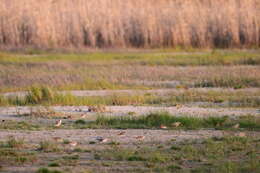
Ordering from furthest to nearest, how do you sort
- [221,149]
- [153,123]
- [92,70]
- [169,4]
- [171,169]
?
[169,4], [92,70], [153,123], [221,149], [171,169]

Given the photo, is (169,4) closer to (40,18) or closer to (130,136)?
(40,18)

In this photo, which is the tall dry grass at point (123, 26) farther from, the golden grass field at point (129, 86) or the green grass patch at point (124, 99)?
the green grass patch at point (124, 99)

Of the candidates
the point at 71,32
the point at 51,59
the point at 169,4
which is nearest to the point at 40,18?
the point at 71,32

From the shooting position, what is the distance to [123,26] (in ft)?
80.5

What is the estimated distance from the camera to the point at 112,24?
24.4 metres

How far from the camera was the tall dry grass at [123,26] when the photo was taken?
79.3 feet

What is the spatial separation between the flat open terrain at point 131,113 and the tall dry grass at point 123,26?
78.5 inches

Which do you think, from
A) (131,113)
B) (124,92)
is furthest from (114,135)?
(124,92)

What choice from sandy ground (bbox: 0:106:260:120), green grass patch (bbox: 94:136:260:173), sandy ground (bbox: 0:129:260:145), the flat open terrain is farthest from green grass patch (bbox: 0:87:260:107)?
green grass patch (bbox: 94:136:260:173)

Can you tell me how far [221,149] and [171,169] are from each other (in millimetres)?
1314

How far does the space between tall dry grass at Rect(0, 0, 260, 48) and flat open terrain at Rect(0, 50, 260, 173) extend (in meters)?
1.99

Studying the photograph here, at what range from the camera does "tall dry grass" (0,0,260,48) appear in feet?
79.3

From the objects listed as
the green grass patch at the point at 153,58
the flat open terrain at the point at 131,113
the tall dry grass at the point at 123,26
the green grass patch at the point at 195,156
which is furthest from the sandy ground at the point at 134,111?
the tall dry grass at the point at 123,26

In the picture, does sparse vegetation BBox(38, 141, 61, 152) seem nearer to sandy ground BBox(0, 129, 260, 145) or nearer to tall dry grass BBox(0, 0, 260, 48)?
sandy ground BBox(0, 129, 260, 145)
